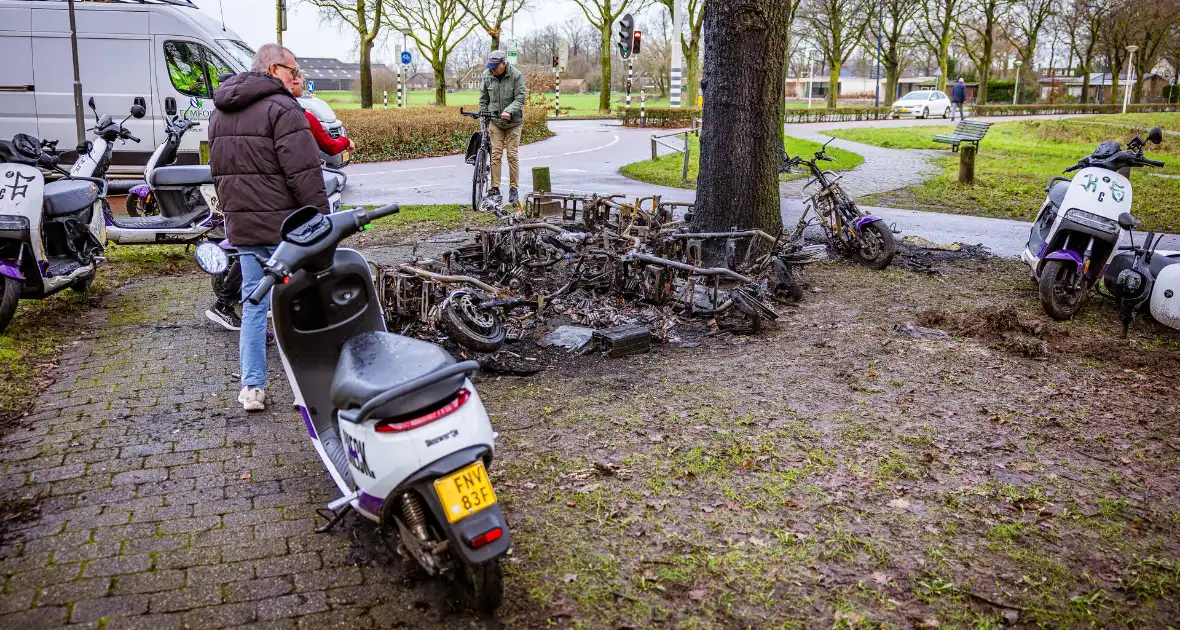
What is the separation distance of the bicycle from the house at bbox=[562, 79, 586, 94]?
6454 centimetres

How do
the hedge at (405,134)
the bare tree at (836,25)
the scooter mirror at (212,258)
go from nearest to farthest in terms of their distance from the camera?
the scooter mirror at (212,258)
the hedge at (405,134)
the bare tree at (836,25)

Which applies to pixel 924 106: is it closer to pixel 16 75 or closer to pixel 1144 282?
pixel 16 75

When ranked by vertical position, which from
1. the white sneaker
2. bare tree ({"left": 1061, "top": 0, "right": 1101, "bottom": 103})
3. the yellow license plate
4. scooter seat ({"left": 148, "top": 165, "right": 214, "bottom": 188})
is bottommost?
the white sneaker

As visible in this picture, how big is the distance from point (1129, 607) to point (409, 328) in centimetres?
436

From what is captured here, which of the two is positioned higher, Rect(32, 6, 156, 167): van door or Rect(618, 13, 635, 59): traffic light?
Rect(618, 13, 635, 59): traffic light

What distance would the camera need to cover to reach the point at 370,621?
2.98m

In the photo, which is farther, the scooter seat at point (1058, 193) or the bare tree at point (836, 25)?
the bare tree at point (836, 25)

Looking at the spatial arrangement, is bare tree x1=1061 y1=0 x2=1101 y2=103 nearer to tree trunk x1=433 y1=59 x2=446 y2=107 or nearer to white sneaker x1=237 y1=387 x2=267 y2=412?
tree trunk x1=433 y1=59 x2=446 y2=107

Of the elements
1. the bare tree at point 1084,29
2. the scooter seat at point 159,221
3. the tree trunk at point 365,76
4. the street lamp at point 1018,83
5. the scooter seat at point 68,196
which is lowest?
the scooter seat at point 159,221

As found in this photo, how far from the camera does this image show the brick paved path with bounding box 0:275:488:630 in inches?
120

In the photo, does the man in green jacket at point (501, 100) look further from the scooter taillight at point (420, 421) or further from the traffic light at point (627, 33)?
the traffic light at point (627, 33)

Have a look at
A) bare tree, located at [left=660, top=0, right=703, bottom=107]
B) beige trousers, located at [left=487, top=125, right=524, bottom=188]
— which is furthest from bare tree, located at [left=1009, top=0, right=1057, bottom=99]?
beige trousers, located at [left=487, top=125, right=524, bottom=188]

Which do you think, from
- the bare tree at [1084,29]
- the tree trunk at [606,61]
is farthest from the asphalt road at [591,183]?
the bare tree at [1084,29]

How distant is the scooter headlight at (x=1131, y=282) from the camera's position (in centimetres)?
629
